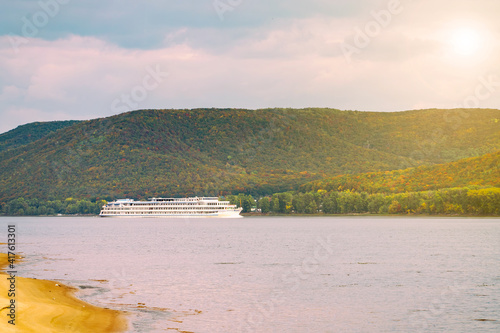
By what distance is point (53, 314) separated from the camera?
31.2 m

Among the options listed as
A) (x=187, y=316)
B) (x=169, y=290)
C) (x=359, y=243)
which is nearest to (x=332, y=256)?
(x=359, y=243)

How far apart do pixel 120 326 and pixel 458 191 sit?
165085mm

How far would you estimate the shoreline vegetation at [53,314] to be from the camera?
2809 centimetres

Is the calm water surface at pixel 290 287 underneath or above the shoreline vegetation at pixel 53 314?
underneath

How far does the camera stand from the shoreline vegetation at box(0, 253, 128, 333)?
2809 cm

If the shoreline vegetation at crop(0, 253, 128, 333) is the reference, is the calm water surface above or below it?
below

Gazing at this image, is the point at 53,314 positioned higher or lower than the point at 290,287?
higher

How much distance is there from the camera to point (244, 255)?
78938 millimetres

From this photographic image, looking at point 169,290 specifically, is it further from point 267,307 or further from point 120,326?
point 120,326

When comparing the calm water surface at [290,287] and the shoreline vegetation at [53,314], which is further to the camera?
the calm water surface at [290,287]

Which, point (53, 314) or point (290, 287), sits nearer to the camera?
point (53, 314)

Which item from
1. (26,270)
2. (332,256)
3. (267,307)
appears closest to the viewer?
(267,307)

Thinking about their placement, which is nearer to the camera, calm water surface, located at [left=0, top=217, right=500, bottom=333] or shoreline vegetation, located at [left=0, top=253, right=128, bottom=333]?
shoreline vegetation, located at [left=0, top=253, right=128, bottom=333]

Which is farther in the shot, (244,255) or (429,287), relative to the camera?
(244,255)
